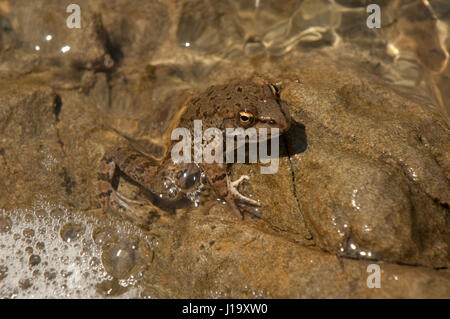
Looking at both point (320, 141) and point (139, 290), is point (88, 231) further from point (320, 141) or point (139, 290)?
point (320, 141)

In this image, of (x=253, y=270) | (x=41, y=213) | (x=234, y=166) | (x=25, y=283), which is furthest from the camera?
(x=234, y=166)

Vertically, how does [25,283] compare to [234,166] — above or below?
below

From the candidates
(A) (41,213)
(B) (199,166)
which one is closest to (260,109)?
(B) (199,166)

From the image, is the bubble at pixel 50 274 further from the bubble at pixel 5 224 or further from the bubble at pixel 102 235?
the bubble at pixel 5 224

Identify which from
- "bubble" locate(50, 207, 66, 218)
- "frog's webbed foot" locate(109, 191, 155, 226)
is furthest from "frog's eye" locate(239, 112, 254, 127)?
"bubble" locate(50, 207, 66, 218)

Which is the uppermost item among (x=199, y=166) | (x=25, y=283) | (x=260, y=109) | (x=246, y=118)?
(x=260, y=109)

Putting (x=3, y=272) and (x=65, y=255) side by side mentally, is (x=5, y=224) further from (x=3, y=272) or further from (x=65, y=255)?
(x=65, y=255)

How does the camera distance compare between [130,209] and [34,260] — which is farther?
[130,209]
